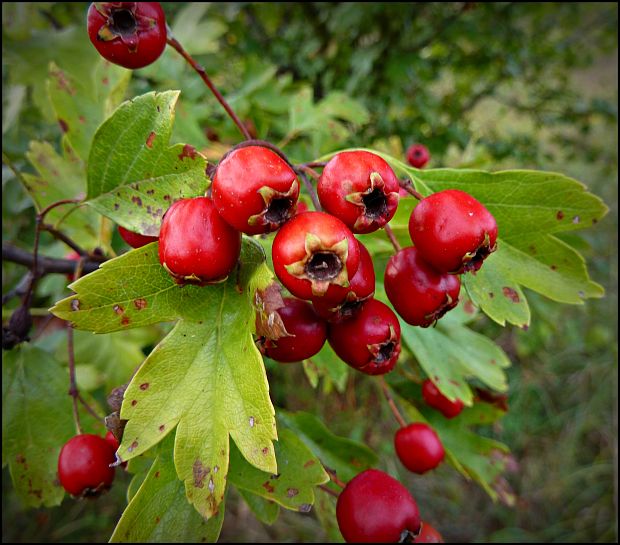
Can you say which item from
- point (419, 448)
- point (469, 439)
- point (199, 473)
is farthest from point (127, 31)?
point (469, 439)

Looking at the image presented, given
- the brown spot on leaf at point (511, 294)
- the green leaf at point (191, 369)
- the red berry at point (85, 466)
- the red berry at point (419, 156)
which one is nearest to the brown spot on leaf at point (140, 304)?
the green leaf at point (191, 369)

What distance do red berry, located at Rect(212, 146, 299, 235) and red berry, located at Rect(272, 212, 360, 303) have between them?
3 cm

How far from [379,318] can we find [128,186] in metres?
0.48

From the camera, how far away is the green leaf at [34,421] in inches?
42.5

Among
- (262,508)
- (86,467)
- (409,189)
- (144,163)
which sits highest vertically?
(144,163)

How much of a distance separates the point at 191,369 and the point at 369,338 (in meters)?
0.27

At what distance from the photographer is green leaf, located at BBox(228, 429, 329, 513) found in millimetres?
835

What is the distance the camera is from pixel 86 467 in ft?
2.92

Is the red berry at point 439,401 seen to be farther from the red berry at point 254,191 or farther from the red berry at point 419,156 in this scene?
the red berry at point 254,191

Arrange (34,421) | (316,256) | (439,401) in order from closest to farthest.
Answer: (316,256) < (34,421) < (439,401)

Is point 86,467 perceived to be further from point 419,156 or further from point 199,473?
point 419,156

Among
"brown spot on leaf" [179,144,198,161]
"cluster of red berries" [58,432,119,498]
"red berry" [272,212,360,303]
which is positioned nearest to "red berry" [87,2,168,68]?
"brown spot on leaf" [179,144,198,161]

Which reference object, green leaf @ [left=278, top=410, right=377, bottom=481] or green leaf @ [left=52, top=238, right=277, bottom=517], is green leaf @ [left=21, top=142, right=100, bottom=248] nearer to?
green leaf @ [left=52, top=238, right=277, bottom=517]

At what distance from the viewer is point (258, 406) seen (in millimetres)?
660
